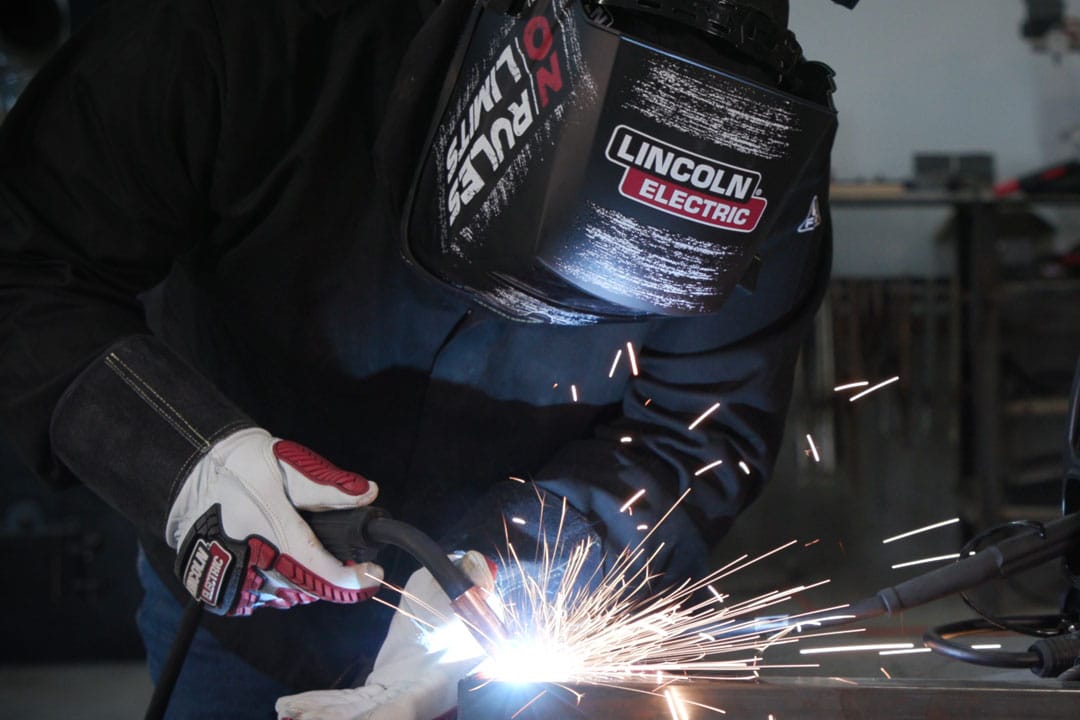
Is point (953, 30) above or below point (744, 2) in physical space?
above

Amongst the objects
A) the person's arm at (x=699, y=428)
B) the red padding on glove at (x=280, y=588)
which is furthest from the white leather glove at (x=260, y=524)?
the person's arm at (x=699, y=428)

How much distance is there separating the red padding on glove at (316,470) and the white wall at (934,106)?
357 centimetres

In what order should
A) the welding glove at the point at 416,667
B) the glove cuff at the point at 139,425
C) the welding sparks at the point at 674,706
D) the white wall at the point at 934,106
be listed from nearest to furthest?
the welding sparks at the point at 674,706 < the welding glove at the point at 416,667 < the glove cuff at the point at 139,425 < the white wall at the point at 934,106

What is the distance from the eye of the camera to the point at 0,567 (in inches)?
146

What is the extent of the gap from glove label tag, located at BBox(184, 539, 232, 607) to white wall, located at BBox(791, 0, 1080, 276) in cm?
365

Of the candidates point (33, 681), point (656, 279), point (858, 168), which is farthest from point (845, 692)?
point (858, 168)

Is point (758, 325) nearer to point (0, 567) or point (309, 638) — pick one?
point (309, 638)

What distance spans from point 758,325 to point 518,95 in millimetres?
551

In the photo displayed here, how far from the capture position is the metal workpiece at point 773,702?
2.64ft

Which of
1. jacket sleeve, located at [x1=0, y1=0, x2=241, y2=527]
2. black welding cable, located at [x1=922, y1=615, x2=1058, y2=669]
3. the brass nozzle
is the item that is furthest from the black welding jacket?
black welding cable, located at [x1=922, y1=615, x2=1058, y2=669]

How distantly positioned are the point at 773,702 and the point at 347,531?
1.34 feet

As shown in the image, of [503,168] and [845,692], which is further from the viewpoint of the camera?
[503,168]

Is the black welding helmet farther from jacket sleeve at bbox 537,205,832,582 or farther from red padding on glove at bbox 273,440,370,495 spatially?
jacket sleeve at bbox 537,205,832,582

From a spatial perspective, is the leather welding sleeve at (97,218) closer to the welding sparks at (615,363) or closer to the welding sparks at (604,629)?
the welding sparks at (604,629)
